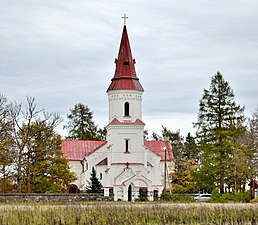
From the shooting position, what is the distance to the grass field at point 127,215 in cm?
2928

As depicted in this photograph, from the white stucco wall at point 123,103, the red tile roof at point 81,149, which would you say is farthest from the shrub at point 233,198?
the red tile roof at point 81,149

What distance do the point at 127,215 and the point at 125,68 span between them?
47175 mm

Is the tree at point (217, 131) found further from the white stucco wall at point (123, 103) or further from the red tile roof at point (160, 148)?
the red tile roof at point (160, 148)

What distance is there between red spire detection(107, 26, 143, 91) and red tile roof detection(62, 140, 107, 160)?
1145 cm

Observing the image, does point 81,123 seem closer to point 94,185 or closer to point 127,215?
point 94,185

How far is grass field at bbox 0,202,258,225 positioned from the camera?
29.3 m

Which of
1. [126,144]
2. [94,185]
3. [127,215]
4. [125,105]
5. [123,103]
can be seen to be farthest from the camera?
[125,105]

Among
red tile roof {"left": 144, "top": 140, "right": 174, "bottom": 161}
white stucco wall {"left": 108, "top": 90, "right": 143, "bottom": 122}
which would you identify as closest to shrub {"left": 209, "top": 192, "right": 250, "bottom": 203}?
white stucco wall {"left": 108, "top": 90, "right": 143, "bottom": 122}

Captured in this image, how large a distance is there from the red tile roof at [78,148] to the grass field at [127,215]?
52298 mm

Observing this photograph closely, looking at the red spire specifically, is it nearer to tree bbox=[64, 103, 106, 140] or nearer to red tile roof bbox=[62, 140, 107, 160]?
red tile roof bbox=[62, 140, 107, 160]

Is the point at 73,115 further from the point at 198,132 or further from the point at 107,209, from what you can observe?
the point at 107,209

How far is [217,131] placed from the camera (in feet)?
198

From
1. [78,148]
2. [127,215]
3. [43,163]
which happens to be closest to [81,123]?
[78,148]

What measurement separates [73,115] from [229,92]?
47433 mm
